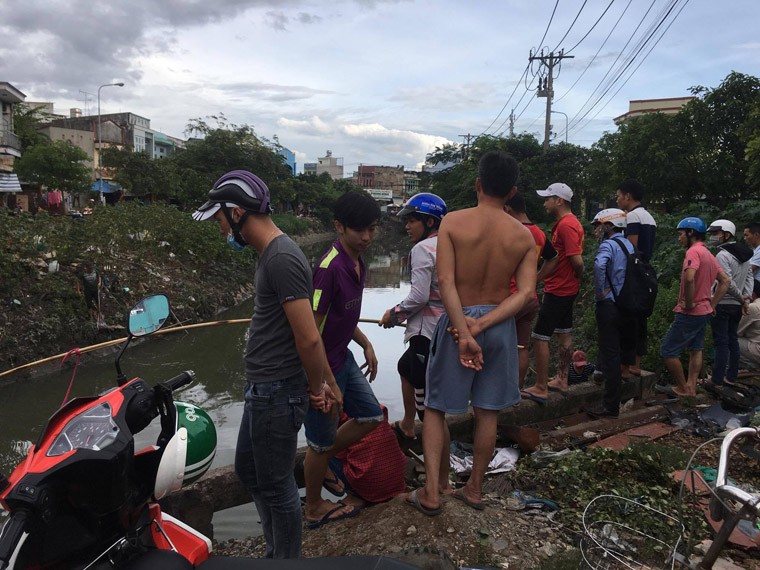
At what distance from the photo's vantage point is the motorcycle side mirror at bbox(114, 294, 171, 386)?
1823 millimetres

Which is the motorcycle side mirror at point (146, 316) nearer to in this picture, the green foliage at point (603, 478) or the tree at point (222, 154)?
the green foliage at point (603, 478)

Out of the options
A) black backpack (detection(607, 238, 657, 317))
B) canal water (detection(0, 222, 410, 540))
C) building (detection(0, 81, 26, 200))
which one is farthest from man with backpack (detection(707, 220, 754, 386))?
building (detection(0, 81, 26, 200))

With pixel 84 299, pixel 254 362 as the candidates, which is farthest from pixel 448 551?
pixel 84 299

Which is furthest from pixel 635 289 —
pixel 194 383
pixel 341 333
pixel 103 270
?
pixel 103 270

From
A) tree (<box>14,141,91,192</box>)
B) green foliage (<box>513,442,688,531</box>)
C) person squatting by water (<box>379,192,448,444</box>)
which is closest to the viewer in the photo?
green foliage (<box>513,442,688,531</box>)

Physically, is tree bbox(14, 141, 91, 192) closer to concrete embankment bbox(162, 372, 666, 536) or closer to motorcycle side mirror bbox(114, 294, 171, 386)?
concrete embankment bbox(162, 372, 666, 536)

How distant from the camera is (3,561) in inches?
43.0

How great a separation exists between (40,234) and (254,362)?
1066 centimetres

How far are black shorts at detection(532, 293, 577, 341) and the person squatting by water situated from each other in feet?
4.50

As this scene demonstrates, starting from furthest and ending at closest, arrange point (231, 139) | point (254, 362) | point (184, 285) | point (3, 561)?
point (231, 139)
point (184, 285)
point (254, 362)
point (3, 561)

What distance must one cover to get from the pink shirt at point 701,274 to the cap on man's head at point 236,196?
376cm

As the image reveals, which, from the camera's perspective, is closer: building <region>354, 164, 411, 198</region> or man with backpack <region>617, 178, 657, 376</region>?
man with backpack <region>617, 178, 657, 376</region>

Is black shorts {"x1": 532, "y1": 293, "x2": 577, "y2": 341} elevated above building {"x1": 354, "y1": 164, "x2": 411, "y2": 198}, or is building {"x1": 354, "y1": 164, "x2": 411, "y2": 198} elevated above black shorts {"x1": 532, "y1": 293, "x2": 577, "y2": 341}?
building {"x1": 354, "y1": 164, "x2": 411, "y2": 198}

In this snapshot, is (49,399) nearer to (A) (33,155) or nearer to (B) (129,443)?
(B) (129,443)
